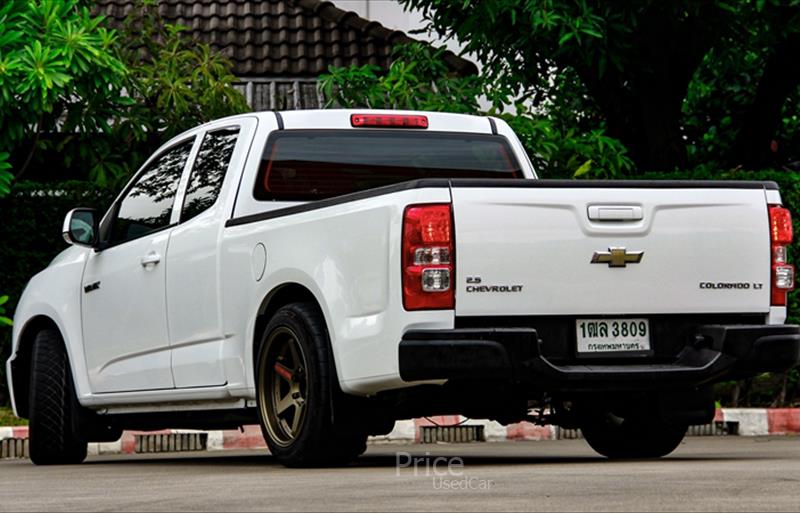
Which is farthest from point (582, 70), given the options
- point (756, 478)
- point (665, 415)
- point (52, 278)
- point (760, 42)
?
point (756, 478)

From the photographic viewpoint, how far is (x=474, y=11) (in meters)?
15.6

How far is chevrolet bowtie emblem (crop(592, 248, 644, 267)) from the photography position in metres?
8.42

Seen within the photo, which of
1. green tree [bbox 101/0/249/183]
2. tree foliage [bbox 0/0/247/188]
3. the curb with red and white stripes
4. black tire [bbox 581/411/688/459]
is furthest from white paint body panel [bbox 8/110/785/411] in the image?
green tree [bbox 101/0/249/183]

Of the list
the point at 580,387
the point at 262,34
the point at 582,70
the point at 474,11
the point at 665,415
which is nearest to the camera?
the point at 580,387

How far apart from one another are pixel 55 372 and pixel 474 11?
19.9ft

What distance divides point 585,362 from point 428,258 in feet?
3.16

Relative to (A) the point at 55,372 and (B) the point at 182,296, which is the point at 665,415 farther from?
(A) the point at 55,372

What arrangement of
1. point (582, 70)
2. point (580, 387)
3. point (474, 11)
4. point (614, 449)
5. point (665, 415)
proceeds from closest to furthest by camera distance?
point (580, 387) < point (665, 415) < point (614, 449) < point (474, 11) < point (582, 70)

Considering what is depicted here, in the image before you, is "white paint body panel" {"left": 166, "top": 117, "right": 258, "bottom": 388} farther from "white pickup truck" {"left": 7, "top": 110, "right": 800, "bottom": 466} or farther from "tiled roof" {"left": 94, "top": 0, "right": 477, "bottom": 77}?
"tiled roof" {"left": 94, "top": 0, "right": 477, "bottom": 77}

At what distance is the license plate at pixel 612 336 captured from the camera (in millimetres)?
8445

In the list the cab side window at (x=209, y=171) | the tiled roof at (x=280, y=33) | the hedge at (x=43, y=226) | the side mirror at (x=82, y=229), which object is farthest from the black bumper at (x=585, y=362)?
the tiled roof at (x=280, y=33)

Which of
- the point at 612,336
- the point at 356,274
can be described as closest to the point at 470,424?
the point at 612,336

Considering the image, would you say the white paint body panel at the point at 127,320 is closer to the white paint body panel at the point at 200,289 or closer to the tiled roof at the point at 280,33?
the white paint body panel at the point at 200,289

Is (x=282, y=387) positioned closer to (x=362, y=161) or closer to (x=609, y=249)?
(x=362, y=161)
